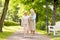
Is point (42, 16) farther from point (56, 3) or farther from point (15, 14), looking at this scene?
point (15, 14)

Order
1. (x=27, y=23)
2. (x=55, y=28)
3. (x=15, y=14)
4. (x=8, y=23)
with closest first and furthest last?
(x=27, y=23) < (x=55, y=28) < (x=8, y=23) < (x=15, y=14)

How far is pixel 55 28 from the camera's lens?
19547mm

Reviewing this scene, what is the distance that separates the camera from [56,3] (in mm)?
24922

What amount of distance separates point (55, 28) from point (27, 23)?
354cm

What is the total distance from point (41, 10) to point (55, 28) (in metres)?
14.2

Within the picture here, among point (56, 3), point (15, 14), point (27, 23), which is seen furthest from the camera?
point (15, 14)

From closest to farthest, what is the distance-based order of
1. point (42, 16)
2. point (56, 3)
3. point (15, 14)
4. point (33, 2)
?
point (56, 3), point (33, 2), point (42, 16), point (15, 14)

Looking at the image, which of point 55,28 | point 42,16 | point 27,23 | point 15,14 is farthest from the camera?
point 15,14

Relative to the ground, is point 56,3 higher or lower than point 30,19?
higher

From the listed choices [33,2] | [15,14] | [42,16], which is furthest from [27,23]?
[15,14]

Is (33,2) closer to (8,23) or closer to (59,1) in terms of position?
(59,1)

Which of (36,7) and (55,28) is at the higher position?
(36,7)

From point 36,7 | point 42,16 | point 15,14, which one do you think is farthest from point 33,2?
point 15,14

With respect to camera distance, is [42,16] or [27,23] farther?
[42,16]
